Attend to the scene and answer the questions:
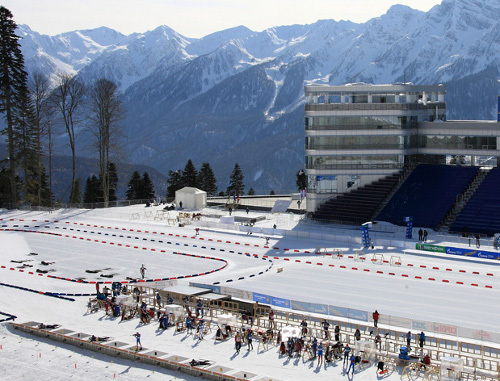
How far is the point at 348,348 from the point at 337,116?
5170 centimetres

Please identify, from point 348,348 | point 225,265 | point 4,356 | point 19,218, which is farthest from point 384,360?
point 19,218

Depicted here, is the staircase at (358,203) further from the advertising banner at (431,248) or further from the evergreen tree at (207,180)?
the evergreen tree at (207,180)

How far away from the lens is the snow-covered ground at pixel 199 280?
130ft

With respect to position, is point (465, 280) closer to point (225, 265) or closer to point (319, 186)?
point (225, 265)

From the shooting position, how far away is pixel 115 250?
7288 centimetres

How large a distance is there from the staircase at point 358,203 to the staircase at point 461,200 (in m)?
8.51

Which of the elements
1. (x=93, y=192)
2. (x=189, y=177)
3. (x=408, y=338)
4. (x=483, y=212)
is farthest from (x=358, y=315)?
(x=93, y=192)

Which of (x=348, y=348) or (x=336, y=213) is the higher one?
(x=336, y=213)

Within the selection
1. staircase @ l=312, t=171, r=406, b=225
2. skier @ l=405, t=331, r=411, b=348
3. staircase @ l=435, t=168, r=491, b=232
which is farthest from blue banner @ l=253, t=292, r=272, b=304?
staircase @ l=312, t=171, r=406, b=225

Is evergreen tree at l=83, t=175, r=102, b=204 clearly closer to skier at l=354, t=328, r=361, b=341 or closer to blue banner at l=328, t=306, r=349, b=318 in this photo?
A: blue banner at l=328, t=306, r=349, b=318

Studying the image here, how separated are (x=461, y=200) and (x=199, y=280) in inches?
1350

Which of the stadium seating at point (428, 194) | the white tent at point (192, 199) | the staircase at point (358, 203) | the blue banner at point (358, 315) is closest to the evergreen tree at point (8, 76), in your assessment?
the white tent at point (192, 199)

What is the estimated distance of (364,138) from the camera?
289 ft

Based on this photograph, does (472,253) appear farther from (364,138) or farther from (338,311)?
(364,138)
